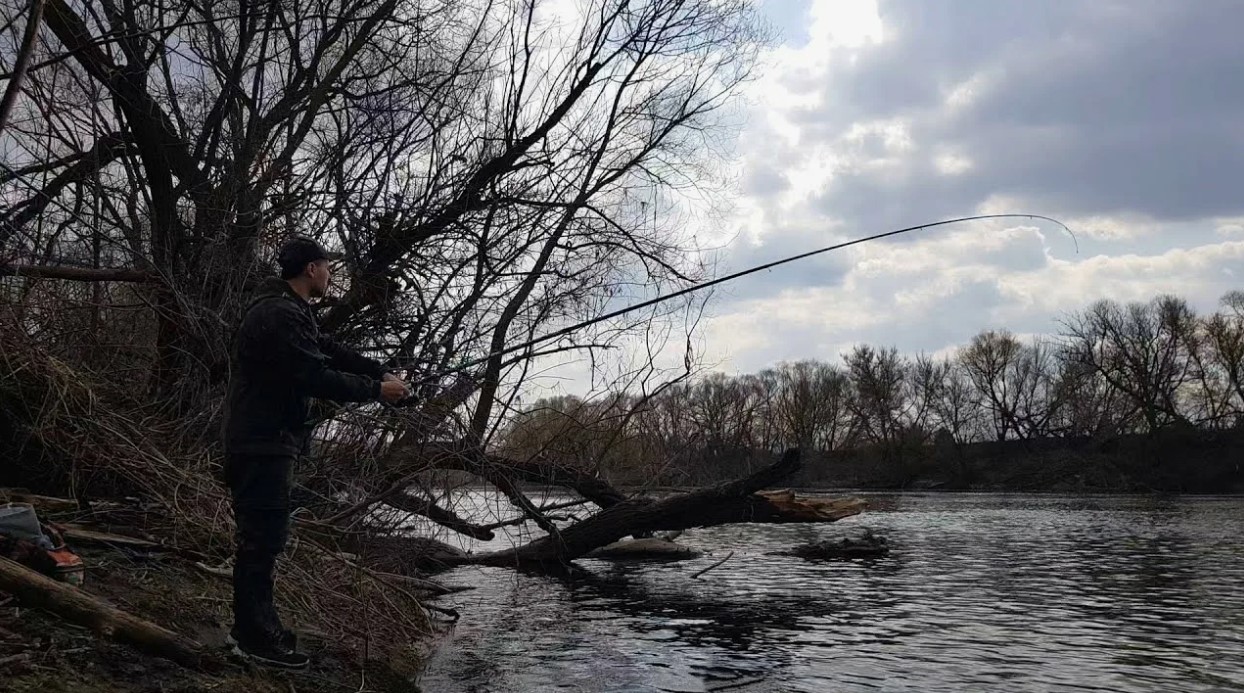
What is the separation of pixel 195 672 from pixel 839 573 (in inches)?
458

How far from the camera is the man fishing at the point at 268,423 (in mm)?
4344

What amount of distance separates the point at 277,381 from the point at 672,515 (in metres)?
8.58

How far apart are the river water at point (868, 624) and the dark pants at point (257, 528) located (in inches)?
85.0

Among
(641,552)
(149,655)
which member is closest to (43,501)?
(149,655)

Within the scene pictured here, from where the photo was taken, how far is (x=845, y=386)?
260 feet

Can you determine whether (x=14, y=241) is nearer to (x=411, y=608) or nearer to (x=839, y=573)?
(x=411, y=608)

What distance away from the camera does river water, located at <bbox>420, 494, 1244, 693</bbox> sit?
23.9 ft

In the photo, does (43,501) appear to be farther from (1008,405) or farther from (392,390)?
(1008,405)

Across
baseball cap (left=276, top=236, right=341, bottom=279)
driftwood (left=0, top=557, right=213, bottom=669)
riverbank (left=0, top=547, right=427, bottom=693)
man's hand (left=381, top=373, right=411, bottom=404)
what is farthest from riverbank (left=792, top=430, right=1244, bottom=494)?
driftwood (left=0, top=557, right=213, bottom=669)

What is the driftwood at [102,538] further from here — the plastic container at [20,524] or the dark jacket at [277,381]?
the dark jacket at [277,381]

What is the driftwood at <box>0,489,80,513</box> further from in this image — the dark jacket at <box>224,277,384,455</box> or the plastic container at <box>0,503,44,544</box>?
the dark jacket at <box>224,277,384,455</box>

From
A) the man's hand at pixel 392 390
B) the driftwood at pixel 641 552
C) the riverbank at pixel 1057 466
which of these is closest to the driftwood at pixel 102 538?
the man's hand at pixel 392 390

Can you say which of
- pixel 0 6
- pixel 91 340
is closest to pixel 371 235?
pixel 91 340

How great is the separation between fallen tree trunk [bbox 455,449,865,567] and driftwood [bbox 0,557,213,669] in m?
7.87
